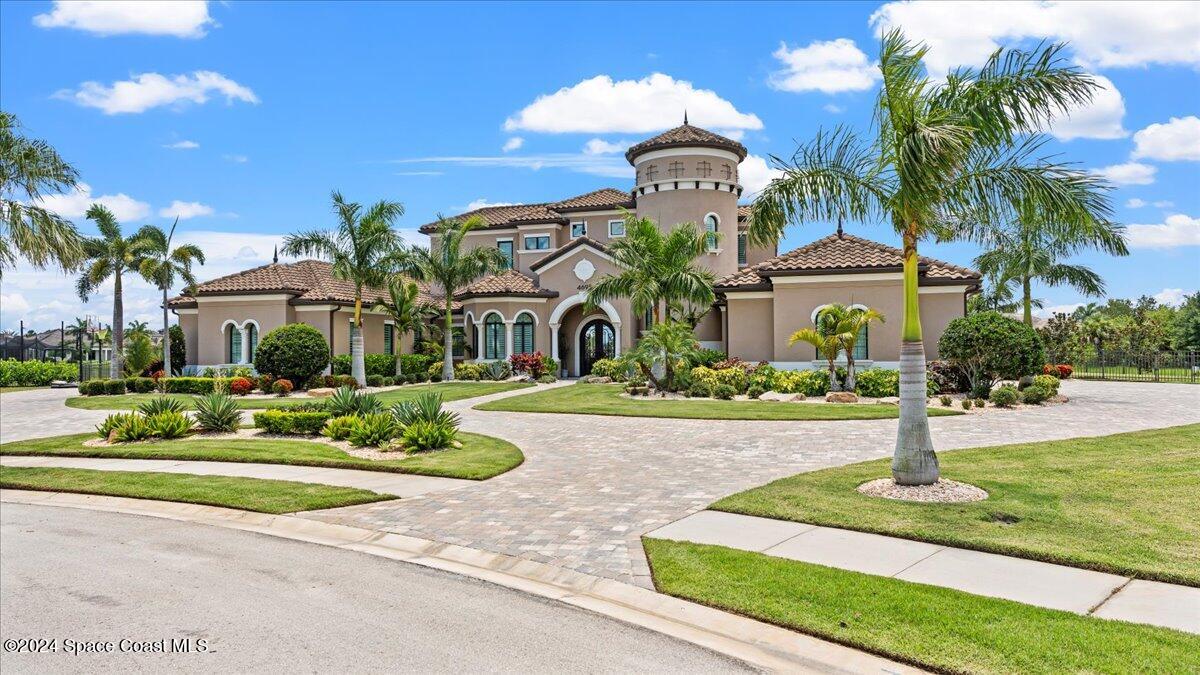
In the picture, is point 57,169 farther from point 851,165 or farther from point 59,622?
point 851,165

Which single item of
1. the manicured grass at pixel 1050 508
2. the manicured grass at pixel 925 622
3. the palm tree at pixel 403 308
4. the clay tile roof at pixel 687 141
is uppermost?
the clay tile roof at pixel 687 141

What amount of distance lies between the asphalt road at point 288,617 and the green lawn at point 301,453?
4.12 m

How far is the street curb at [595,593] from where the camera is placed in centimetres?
554

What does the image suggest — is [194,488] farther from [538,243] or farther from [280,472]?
[538,243]

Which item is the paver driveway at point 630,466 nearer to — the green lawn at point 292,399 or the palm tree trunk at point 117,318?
the green lawn at point 292,399

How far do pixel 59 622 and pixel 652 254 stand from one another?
74.9ft

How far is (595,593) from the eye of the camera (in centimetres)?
696

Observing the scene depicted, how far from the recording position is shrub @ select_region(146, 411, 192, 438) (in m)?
17.0

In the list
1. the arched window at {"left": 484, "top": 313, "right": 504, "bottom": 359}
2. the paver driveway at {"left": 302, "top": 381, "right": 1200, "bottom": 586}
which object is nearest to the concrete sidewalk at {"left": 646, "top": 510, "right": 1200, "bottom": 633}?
the paver driveway at {"left": 302, "top": 381, "right": 1200, "bottom": 586}

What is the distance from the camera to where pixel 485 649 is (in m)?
5.77

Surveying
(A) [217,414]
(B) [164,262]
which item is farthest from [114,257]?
(A) [217,414]

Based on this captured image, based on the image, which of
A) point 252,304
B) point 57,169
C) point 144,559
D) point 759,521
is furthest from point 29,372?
point 759,521

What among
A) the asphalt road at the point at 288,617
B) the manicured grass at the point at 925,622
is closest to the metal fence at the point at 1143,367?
the manicured grass at the point at 925,622

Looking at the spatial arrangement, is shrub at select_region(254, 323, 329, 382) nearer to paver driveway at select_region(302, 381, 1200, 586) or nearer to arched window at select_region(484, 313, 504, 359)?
arched window at select_region(484, 313, 504, 359)
